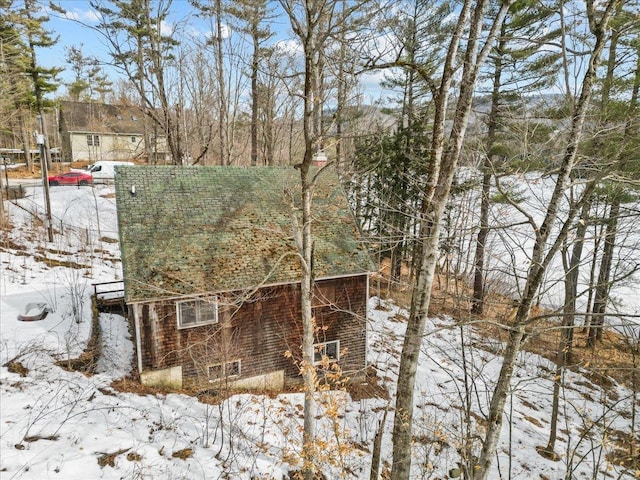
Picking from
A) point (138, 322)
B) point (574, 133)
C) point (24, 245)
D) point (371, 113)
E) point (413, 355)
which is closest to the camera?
point (574, 133)

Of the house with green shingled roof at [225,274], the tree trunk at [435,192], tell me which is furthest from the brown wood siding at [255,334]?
the tree trunk at [435,192]

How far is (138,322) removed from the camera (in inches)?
398

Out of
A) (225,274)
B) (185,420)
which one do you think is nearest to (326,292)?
(225,274)

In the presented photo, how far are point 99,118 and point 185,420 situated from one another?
46.0 m

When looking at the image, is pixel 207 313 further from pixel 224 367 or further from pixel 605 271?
pixel 605 271

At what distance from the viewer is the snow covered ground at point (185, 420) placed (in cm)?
729

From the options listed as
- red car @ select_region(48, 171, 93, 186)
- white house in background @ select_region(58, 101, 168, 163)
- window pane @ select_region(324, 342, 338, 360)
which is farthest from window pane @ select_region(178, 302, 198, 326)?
white house in background @ select_region(58, 101, 168, 163)

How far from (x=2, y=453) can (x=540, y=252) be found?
10.4 metres

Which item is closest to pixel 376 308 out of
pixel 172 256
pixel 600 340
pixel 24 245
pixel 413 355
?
pixel 600 340

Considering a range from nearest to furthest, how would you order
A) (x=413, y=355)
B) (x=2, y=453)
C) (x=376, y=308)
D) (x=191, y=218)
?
1. (x=413, y=355)
2. (x=2, y=453)
3. (x=191, y=218)
4. (x=376, y=308)

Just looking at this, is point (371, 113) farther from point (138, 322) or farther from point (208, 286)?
point (138, 322)

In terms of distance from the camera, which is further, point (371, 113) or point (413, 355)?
point (371, 113)

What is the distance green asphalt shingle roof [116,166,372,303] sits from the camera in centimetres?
1029

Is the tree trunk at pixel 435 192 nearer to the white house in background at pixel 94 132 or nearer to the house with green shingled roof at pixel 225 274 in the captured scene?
the house with green shingled roof at pixel 225 274
